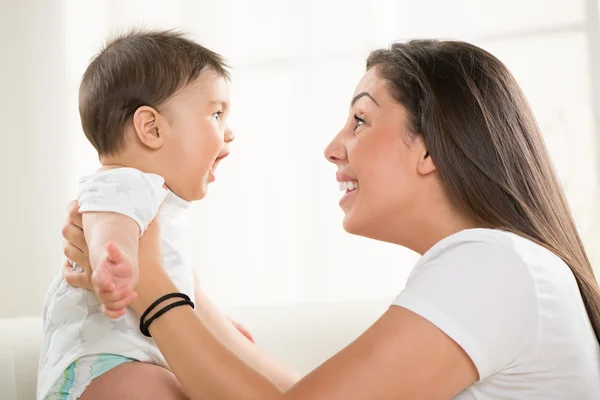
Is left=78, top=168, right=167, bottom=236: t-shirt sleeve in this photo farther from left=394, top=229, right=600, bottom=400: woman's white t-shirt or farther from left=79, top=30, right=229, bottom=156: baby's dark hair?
left=394, top=229, right=600, bottom=400: woman's white t-shirt

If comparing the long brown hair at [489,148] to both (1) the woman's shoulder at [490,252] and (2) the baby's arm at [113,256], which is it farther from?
(2) the baby's arm at [113,256]

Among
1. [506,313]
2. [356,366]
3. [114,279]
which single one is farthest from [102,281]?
[506,313]

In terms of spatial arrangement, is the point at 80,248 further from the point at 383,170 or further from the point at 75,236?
the point at 383,170

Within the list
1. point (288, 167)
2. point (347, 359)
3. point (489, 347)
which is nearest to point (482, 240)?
point (489, 347)

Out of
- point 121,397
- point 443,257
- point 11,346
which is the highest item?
point 443,257

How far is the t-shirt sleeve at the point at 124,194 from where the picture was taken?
129cm

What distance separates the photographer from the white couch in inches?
72.4

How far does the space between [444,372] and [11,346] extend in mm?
1215

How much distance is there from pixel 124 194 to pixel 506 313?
2.26ft

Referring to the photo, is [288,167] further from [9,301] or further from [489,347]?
[489,347]

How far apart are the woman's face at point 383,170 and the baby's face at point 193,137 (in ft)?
0.96

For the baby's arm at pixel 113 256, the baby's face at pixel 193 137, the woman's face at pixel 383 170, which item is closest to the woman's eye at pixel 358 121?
the woman's face at pixel 383 170

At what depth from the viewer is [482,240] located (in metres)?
1.16

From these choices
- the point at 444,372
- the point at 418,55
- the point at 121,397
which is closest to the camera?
the point at 444,372
